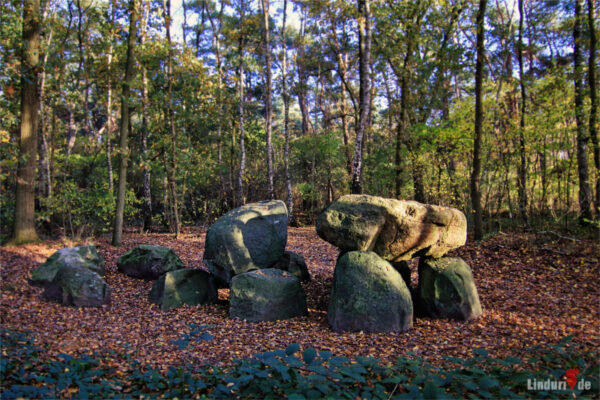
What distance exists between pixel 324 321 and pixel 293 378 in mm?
2700

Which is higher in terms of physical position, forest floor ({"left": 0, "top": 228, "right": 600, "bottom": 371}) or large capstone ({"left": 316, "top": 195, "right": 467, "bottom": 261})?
large capstone ({"left": 316, "top": 195, "right": 467, "bottom": 261})

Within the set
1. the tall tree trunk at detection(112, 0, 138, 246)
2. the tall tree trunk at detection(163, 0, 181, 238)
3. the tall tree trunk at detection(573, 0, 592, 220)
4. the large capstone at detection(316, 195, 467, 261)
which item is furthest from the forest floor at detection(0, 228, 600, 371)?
the tall tree trunk at detection(163, 0, 181, 238)

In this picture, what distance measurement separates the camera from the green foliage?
9.80 feet

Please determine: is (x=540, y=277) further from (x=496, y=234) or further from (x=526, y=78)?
(x=526, y=78)

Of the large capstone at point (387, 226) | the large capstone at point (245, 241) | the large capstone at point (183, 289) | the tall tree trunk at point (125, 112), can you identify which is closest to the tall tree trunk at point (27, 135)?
the tall tree trunk at point (125, 112)

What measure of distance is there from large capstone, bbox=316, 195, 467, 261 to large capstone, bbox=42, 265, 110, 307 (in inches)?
159

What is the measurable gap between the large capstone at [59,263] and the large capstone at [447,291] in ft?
20.0

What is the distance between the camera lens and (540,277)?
7176 mm

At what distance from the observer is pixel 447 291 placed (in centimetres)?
575

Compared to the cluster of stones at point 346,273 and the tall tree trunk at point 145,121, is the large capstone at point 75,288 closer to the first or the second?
the cluster of stones at point 346,273

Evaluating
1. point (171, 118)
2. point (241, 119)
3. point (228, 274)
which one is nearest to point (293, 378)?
point (228, 274)

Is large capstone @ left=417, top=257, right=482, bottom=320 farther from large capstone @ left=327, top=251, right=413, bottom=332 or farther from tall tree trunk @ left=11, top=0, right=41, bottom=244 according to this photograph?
tall tree trunk @ left=11, top=0, right=41, bottom=244

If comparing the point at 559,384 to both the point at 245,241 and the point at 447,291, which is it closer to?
the point at 447,291

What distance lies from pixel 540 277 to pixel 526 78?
19.1ft
